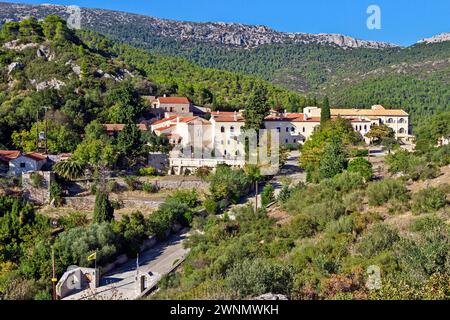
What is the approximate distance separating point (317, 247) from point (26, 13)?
139m

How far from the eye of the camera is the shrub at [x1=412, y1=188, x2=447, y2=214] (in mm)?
20641

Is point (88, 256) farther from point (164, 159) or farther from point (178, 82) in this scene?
point (178, 82)

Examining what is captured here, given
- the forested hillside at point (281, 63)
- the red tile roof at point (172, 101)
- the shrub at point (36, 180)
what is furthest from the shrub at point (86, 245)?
the forested hillside at point (281, 63)

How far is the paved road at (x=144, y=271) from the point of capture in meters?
18.1

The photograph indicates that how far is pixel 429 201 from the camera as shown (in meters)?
20.7

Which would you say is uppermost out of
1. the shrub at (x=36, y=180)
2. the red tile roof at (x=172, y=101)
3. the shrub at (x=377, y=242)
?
the red tile roof at (x=172, y=101)

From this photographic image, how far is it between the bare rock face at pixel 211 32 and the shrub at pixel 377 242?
156122 mm

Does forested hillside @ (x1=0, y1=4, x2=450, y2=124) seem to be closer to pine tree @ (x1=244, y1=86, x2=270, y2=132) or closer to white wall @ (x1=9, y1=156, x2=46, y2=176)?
pine tree @ (x1=244, y1=86, x2=270, y2=132)

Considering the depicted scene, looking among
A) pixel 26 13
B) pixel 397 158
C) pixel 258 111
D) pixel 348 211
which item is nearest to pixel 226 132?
pixel 258 111

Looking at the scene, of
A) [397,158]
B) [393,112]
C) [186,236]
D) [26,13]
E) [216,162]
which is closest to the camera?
[186,236]

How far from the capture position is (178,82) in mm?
65188

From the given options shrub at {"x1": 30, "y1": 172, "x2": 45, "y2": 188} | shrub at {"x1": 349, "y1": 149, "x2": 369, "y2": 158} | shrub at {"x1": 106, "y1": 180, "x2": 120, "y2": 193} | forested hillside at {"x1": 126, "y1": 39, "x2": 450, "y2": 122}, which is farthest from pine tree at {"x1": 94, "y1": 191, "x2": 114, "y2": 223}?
forested hillside at {"x1": 126, "y1": 39, "x2": 450, "y2": 122}

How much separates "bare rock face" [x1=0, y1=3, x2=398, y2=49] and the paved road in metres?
147

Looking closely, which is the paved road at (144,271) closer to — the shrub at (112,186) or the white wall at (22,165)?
the shrub at (112,186)
